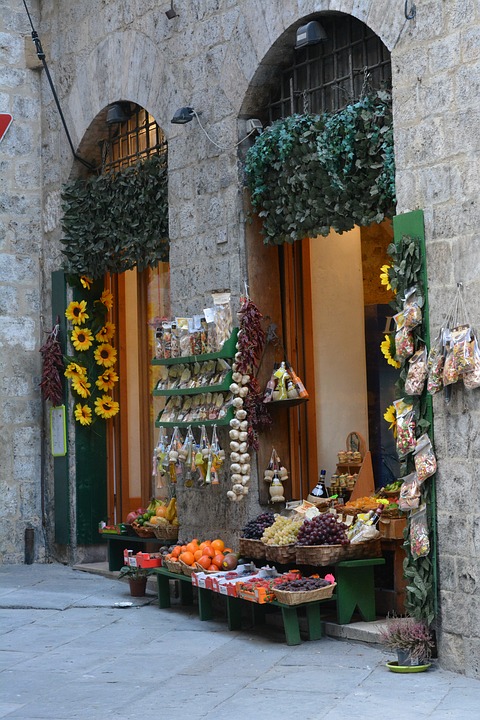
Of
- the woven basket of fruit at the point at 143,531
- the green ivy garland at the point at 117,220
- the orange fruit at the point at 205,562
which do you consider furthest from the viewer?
the green ivy garland at the point at 117,220

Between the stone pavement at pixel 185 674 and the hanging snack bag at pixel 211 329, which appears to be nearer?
the stone pavement at pixel 185 674

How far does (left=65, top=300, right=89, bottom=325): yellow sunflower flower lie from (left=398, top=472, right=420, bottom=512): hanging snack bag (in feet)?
16.6

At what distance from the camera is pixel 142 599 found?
962 cm

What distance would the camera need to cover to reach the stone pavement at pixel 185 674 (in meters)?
6.26

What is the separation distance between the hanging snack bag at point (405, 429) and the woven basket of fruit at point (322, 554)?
904 millimetres

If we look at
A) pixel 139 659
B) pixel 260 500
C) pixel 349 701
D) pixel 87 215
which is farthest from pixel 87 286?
pixel 349 701

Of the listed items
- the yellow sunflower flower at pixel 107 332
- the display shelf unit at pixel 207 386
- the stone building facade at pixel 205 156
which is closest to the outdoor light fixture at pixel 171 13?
the stone building facade at pixel 205 156

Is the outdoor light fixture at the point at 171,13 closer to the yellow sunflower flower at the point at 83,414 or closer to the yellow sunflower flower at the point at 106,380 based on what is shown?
the yellow sunflower flower at the point at 106,380

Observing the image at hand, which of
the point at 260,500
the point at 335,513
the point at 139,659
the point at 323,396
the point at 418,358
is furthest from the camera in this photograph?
the point at 323,396

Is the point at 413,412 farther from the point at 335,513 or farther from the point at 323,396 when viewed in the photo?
the point at 323,396

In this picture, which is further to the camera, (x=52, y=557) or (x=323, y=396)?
(x=52, y=557)

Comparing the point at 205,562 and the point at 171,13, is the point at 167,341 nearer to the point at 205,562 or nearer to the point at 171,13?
the point at 205,562

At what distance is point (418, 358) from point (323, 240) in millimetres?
2668

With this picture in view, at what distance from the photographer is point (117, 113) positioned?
1061cm
